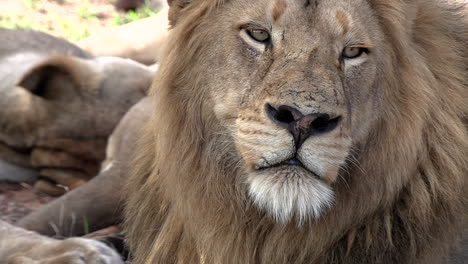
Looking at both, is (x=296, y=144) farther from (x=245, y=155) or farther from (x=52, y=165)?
(x=52, y=165)

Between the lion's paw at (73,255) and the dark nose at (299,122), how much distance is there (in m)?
0.95

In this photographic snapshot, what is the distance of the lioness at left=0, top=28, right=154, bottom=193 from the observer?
14.3 feet

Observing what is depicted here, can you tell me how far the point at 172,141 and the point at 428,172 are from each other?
81 centimetres

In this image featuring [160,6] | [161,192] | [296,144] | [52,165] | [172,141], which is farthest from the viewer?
[160,6]

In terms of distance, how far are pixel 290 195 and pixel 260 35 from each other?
49cm

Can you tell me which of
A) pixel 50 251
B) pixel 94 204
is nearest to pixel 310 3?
pixel 50 251

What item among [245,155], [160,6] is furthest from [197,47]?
[160,6]

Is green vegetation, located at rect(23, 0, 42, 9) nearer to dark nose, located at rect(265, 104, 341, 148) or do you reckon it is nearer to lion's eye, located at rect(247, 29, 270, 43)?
lion's eye, located at rect(247, 29, 270, 43)

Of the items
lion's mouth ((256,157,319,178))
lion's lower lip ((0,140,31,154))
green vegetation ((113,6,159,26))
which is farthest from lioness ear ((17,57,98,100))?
lion's mouth ((256,157,319,178))

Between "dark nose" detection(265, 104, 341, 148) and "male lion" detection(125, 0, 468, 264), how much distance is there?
0.07 ft

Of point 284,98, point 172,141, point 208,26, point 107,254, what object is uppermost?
point 208,26

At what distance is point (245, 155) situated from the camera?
244 centimetres

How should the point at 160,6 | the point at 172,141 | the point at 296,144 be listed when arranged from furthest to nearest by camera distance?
the point at 160,6, the point at 172,141, the point at 296,144

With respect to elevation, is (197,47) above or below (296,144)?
above
